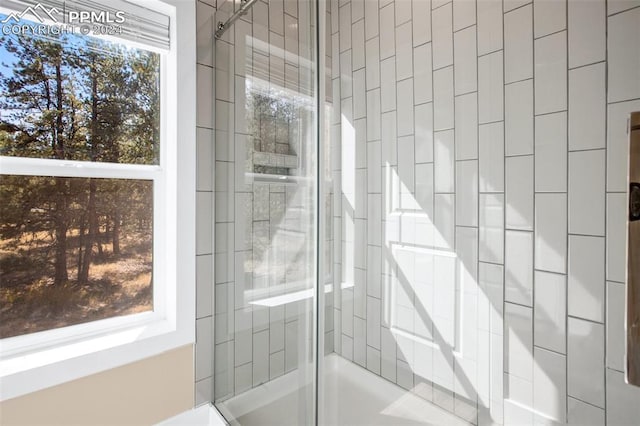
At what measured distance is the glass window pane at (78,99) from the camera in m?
1.30

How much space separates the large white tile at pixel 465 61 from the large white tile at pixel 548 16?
0.42ft

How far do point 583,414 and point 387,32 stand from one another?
105 centimetres

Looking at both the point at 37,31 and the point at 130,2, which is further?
the point at 130,2

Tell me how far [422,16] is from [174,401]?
1839 millimetres

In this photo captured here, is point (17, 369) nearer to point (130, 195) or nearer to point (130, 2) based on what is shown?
point (130, 195)

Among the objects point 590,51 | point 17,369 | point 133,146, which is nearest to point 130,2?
point 133,146

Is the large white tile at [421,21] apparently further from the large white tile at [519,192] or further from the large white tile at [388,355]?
the large white tile at [388,355]

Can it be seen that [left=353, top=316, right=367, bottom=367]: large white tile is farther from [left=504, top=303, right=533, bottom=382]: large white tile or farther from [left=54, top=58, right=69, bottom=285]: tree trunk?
[left=54, top=58, right=69, bottom=285]: tree trunk

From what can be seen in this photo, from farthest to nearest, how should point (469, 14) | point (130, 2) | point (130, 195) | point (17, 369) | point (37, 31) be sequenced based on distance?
point (130, 195)
point (130, 2)
point (37, 31)
point (17, 369)
point (469, 14)

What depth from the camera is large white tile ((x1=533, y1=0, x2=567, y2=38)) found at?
71cm

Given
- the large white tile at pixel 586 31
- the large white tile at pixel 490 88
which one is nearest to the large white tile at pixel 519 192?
the large white tile at pixel 490 88

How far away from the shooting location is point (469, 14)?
2.68 feet

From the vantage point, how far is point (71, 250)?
1414mm
